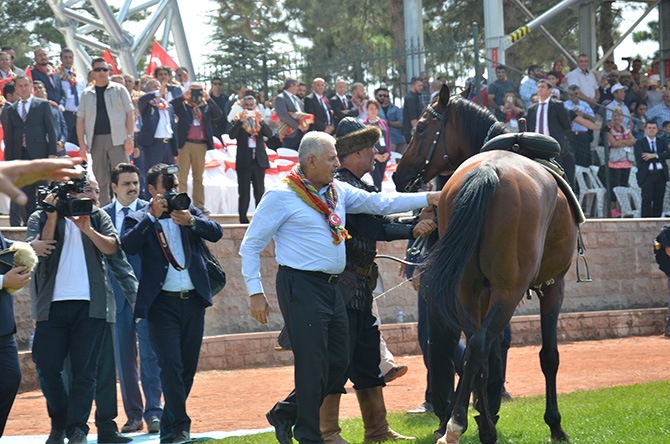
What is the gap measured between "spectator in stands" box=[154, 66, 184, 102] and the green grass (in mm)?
9089

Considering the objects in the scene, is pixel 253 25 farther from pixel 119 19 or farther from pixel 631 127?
pixel 631 127

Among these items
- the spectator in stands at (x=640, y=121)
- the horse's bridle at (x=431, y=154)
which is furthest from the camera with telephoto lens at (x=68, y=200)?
the spectator in stands at (x=640, y=121)

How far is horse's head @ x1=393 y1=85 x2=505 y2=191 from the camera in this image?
29.1ft

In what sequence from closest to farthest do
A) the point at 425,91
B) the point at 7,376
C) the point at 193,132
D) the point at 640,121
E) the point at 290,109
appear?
the point at 7,376 < the point at 193,132 < the point at 290,109 < the point at 425,91 < the point at 640,121

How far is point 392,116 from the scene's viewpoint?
20.5 meters

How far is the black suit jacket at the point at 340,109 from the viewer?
745 inches

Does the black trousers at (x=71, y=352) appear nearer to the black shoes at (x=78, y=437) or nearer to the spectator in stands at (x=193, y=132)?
the black shoes at (x=78, y=437)

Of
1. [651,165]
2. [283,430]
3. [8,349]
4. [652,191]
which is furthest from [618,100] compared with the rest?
[8,349]

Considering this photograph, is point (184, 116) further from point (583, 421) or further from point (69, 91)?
point (583, 421)

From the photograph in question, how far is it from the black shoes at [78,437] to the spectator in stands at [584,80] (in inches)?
637

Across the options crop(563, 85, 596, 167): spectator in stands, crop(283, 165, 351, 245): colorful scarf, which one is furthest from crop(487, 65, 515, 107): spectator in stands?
crop(283, 165, 351, 245): colorful scarf

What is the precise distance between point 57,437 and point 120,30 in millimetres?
16868

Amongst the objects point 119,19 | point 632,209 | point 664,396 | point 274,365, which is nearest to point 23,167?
point 664,396

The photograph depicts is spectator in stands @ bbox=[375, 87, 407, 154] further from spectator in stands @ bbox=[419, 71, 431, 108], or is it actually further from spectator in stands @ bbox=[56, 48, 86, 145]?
spectator in stands @ bbox=[56, 48, 86, 145]
